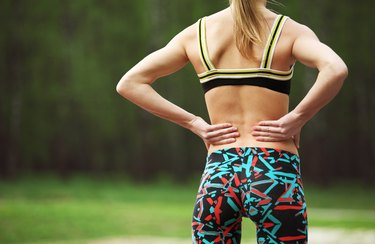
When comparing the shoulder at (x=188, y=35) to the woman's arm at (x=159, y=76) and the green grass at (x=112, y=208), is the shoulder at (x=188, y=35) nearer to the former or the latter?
the woman's arm at (x=159, y=76)

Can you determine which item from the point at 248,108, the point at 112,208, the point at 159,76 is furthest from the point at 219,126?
the point at 112,208

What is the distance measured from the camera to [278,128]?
8.43 ft

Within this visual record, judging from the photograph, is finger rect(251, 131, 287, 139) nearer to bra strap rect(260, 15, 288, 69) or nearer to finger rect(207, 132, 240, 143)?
finger rect(207, 132, 240, 143)

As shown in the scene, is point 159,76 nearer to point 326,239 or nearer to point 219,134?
point 219,134

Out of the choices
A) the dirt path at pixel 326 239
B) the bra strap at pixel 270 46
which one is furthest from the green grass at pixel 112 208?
the bra strap at pixel 270 46

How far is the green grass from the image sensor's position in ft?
39.2

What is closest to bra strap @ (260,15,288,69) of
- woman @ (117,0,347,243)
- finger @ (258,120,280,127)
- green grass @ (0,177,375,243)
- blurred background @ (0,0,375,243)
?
woman @ (117,0,347,243)

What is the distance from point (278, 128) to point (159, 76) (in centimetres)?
59

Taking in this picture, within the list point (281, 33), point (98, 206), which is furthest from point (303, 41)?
point (98, 206)

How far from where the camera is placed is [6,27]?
2291cm

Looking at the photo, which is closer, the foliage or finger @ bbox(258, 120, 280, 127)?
finger @ bbox(258, 120, 280, 127)

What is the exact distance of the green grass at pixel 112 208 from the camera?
11945 millimetres

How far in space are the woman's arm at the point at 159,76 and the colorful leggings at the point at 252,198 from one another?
201 millimetres

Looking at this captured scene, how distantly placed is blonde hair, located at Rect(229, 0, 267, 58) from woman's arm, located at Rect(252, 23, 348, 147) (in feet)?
0.48
